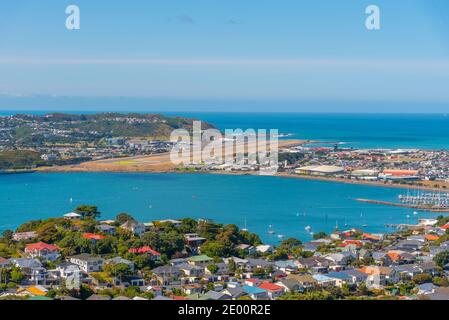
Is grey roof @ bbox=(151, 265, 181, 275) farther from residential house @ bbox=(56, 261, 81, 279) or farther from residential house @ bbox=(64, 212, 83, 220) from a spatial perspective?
residential house @ bbox=(64, 212, 83, 220)

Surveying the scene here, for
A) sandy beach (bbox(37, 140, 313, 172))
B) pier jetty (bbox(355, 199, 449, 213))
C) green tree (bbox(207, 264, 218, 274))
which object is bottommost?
pier jetty (bbox(355, 199, 449, 213))

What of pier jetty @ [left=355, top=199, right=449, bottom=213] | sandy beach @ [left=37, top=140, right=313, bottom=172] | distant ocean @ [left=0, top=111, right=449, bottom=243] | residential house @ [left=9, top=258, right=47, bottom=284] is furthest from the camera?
sandy beach @ [left=37, top=140, right=313, bottom=172]

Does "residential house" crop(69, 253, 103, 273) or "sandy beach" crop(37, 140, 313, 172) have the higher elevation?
"residential house" crop(69, 253, 103, 273)

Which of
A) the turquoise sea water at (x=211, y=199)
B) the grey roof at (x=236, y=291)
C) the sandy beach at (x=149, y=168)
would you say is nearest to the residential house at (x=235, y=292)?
the grey roof at (x=236, y=291)

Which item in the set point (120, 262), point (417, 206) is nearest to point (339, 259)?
point (120, 262)

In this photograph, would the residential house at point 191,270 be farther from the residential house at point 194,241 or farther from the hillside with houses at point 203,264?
the residential house at point 194,241

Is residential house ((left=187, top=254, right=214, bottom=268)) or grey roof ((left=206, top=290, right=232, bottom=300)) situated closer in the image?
grey roof ((left=206, top=290, right=232, bottom=300))

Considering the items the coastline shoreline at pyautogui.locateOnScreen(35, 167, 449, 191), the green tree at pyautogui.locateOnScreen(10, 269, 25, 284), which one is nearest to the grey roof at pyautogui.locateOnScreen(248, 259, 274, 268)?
the green tree at pyautogui.locateOnScreen(10, 269, 25, 284)
